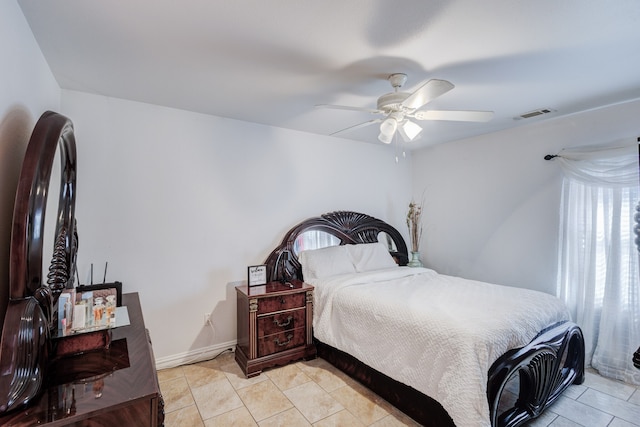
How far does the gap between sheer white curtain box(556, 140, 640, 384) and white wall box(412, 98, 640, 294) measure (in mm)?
136

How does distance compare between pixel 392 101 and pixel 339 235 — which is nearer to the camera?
pixel 392 101

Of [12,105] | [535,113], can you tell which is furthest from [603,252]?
[12,105]

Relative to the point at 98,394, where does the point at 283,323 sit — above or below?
below

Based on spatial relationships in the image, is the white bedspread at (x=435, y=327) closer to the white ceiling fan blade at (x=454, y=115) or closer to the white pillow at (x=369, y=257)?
the white pillow at (x=369, y=257)

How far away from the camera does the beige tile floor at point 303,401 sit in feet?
6.68

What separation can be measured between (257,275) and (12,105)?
82.0 inches

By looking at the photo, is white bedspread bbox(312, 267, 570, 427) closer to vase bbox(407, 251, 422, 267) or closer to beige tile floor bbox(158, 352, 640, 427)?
beige tile floor bbox(158, 352, 640, 427)

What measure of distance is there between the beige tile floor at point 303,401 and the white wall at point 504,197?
112 cm

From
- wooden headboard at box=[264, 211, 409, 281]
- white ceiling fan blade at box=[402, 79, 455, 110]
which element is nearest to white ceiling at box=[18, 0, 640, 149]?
white ceiling fan blade at box=[402, 79, 455, 110]

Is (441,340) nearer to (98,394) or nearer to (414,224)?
(98,394)

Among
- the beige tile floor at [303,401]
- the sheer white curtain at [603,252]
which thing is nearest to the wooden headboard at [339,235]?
the beige tile floor at [303,401]

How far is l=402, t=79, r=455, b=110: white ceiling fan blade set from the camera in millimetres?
1699

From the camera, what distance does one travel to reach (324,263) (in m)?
3.20

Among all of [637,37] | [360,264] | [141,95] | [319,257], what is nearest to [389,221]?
[360,264]
